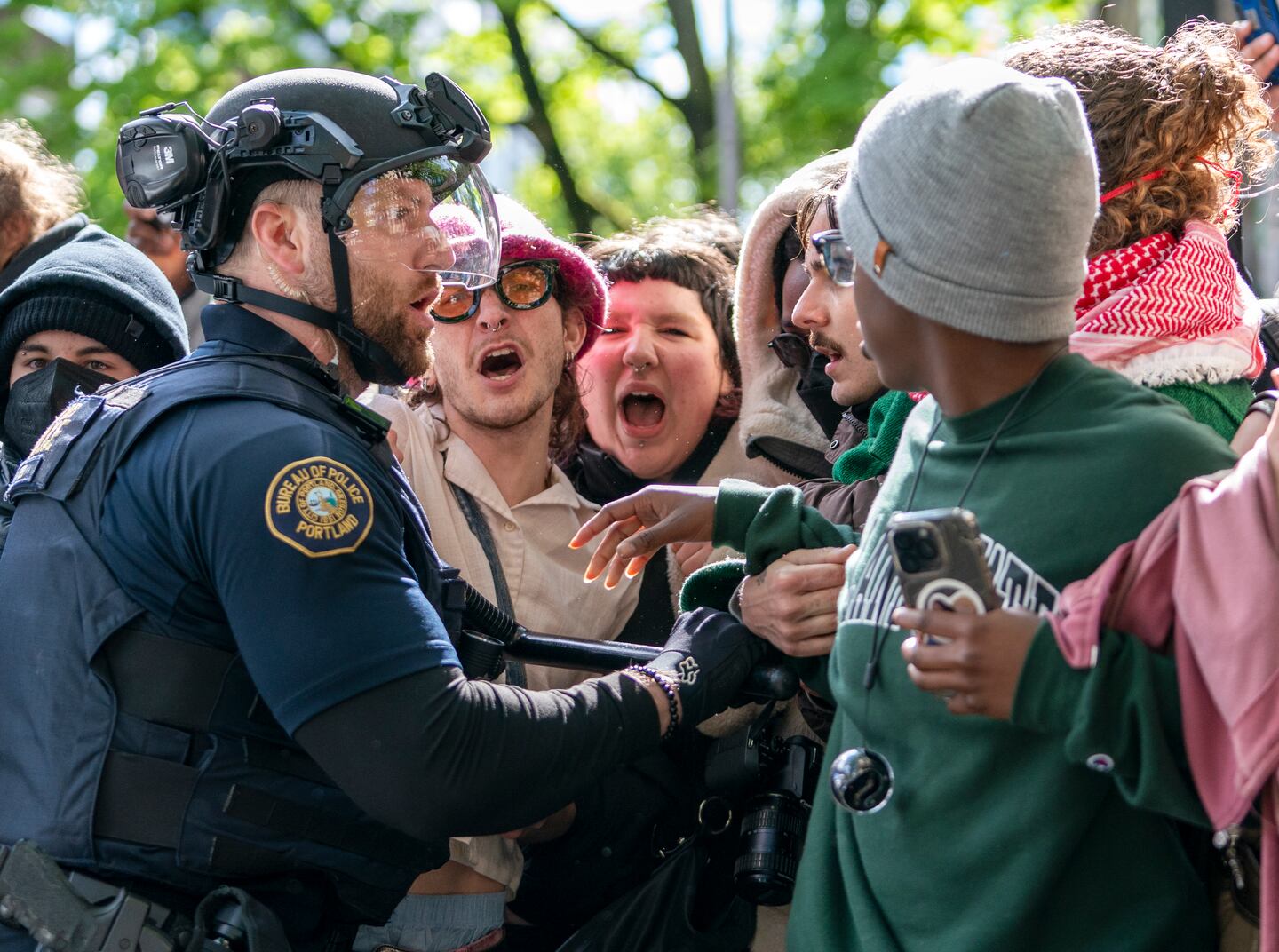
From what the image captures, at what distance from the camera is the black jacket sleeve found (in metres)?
2.27

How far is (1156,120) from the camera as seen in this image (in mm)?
2467

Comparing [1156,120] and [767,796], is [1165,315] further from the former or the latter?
[767,796]

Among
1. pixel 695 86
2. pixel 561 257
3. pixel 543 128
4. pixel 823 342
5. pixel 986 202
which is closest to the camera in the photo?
pixel 986 202

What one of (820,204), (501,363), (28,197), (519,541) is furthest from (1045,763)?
(28,197)

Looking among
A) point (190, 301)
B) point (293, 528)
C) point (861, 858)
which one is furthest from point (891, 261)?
point (190, 301)

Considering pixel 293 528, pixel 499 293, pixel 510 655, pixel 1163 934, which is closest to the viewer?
pixel 1163 934

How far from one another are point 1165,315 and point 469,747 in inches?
52.2

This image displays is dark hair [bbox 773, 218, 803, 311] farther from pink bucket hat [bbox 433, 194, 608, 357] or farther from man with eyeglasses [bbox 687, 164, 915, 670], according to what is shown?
pink bucket hat [bbox 433, 194, 608, 357]

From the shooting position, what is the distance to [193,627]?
241 centimetres

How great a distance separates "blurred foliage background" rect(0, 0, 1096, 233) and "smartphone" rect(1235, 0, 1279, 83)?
26.9ft

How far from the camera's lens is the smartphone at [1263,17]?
3.65 metres

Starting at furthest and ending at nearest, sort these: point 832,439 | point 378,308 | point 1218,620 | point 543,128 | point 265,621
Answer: point 543,128
point 832,439
point 378,308
point 265,621
point 1218,620

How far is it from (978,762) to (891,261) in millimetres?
683

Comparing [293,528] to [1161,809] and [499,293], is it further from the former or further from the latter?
[499,293]
